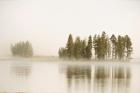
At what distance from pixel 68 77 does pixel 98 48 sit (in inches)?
41.7

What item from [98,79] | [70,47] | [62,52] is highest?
[70,47]

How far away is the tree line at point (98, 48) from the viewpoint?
32.0 feet

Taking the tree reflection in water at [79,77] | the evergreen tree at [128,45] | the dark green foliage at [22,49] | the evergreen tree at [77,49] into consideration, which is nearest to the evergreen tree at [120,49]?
the evergreen tree at [128,45]

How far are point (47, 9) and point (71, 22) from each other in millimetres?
645

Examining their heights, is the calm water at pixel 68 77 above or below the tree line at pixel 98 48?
below

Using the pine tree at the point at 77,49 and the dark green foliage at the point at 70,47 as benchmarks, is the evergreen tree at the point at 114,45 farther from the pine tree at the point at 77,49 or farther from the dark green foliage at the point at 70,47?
the dark green foliage at the point at 70,47

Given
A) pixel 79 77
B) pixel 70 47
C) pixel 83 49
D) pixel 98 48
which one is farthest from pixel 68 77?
pixel 98 48

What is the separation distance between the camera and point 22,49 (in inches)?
390

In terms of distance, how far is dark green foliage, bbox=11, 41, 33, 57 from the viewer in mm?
9656

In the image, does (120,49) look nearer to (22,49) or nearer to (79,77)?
(79,77)

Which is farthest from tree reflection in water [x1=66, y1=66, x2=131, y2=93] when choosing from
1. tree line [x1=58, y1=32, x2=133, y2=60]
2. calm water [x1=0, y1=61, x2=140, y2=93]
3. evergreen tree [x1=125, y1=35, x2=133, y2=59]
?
evergreen tree [x1=125, y1=35, x2=133, y2=59]

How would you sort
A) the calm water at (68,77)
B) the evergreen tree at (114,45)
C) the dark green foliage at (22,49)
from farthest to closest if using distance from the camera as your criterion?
the evergreen tree at (114,45) < the dark green foliage at (22,49) < the calm water at (68,77)

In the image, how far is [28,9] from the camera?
32.5 ft

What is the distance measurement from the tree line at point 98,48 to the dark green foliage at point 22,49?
70 cm
